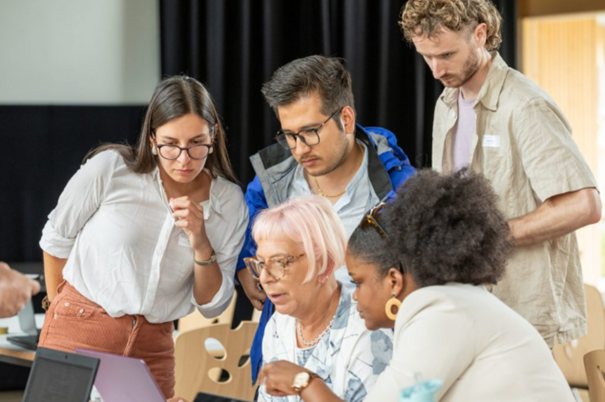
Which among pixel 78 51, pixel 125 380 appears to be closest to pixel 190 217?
pixel 125 380

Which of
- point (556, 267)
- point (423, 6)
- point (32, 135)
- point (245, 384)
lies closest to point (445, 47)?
point (423, 6)

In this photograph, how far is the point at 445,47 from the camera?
236 cm

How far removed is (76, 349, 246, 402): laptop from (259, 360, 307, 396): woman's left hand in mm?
86

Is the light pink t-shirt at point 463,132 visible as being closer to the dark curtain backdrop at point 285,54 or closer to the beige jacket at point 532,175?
the beige jacket at point 532,175

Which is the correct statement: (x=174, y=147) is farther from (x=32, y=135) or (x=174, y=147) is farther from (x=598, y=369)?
(x=32, y=135)

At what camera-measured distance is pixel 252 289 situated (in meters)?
2.51

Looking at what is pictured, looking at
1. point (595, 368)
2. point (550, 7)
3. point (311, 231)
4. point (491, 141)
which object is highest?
point (550, 7)

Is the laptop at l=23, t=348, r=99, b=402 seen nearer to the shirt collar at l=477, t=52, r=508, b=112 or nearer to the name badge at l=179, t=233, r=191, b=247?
the name badge at l=179, t=233, r=191, b=247

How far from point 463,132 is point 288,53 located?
8.35 feet

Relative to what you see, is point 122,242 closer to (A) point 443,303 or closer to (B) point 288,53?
(A) point 443,303

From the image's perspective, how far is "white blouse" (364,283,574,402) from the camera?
1.42 m

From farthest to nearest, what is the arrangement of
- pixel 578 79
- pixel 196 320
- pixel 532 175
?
pixel 578 79 → pixel 196 320 → pixel 532 175

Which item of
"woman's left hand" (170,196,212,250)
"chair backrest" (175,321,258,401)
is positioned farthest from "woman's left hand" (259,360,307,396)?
"chair backrest" (175,321,258,401)

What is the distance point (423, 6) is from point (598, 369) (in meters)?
1.09
